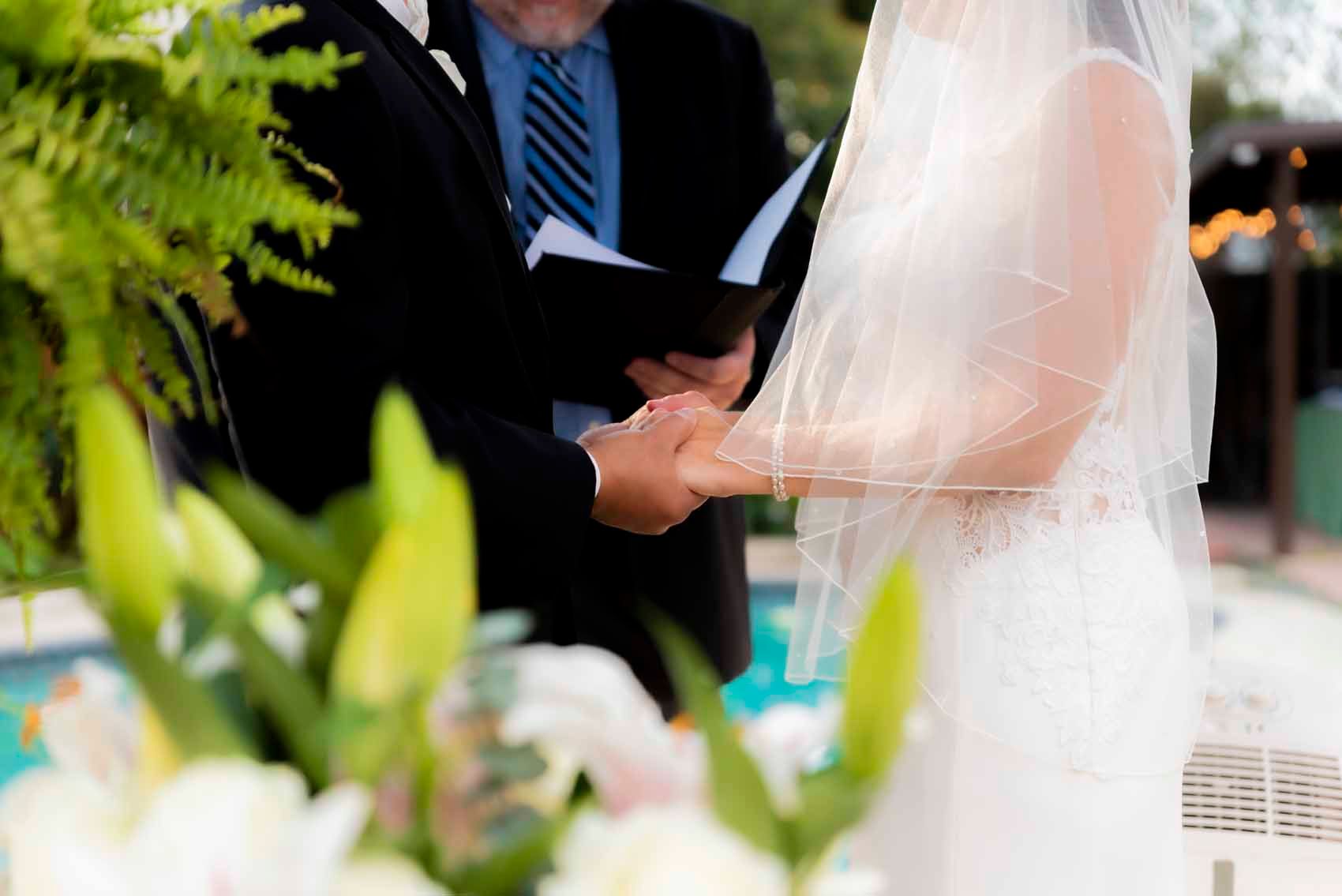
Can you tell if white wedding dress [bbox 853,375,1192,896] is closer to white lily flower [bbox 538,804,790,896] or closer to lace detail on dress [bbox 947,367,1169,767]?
lace detail on dress [bbox 947,367,1169,767]

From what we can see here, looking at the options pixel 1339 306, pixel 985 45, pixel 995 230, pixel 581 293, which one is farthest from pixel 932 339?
pixel 1339 306

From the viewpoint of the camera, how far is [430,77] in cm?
170

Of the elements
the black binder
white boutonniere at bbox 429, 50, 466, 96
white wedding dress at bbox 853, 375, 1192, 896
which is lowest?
white wedding dress at bbox 853, 375, 1192, 896

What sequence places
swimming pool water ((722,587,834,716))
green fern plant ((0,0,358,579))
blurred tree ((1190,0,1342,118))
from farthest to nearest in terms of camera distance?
blurred tree ((1190,0,1342,118)), swimming pool water ((722,587,834,716)), green fern plant ((0,0,358,579))

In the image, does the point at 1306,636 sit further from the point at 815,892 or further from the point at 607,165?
the point at 815,892

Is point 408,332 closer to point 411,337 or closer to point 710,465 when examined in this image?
point 411,337

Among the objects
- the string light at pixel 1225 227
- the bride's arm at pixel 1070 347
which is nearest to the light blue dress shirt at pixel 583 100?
the bride's arm at pixel 1070 347

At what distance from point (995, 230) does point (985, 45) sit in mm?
262

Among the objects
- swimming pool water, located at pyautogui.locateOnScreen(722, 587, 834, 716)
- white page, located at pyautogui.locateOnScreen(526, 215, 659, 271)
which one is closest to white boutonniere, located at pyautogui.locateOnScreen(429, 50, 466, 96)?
white page, located at pyautogui.locateOnScreen(526, 215, 659, 271)

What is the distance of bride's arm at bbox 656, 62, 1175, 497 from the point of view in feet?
5.40

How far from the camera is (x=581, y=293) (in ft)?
6.31

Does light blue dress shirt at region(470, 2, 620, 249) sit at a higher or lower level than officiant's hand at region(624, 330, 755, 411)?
higher

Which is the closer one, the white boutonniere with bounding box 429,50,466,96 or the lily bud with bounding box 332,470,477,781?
the lily bud with bounding box 332,470,477,781

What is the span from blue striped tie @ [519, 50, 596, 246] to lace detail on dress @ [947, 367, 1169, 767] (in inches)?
37.0
